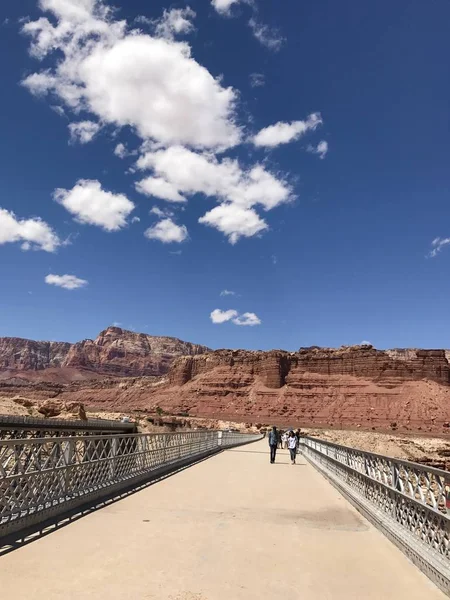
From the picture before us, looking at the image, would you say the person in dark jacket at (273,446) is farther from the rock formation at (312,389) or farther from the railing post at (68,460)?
the rock formation at (312,389)

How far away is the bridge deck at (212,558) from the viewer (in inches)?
181

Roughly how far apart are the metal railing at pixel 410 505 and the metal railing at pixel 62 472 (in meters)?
5.17

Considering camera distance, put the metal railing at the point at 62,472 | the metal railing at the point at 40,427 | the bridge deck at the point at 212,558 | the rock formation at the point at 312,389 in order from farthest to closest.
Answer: the rock formation at the point at 312,389
the metal railing at the point at 40,427
the metal railing at the point at 62,472
the bridge deck at the point at 212,558

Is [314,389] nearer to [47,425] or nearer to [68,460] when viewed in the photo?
[47,425]

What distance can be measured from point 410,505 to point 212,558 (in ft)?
9.64

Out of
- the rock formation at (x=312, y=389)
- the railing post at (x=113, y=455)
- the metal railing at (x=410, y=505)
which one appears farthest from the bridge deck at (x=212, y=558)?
the rock formation at (x=312, y=389)

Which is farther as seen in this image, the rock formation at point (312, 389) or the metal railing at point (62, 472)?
the rock formation at point (312, 389)

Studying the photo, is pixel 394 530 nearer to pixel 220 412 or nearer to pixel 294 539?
pixel 294 539

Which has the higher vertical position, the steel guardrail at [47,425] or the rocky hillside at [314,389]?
the rocky hillside at [314,389]

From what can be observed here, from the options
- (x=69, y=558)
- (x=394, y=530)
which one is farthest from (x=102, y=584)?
(x=394, y=530)

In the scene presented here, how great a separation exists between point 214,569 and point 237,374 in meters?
131

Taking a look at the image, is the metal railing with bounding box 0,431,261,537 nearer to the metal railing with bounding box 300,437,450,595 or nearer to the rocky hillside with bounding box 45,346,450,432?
the metal railing with bounding box 300,437,450,595

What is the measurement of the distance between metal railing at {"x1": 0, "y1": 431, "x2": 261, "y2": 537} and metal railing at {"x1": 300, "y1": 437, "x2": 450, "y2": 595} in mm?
5172

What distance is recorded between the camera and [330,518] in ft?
28.5
